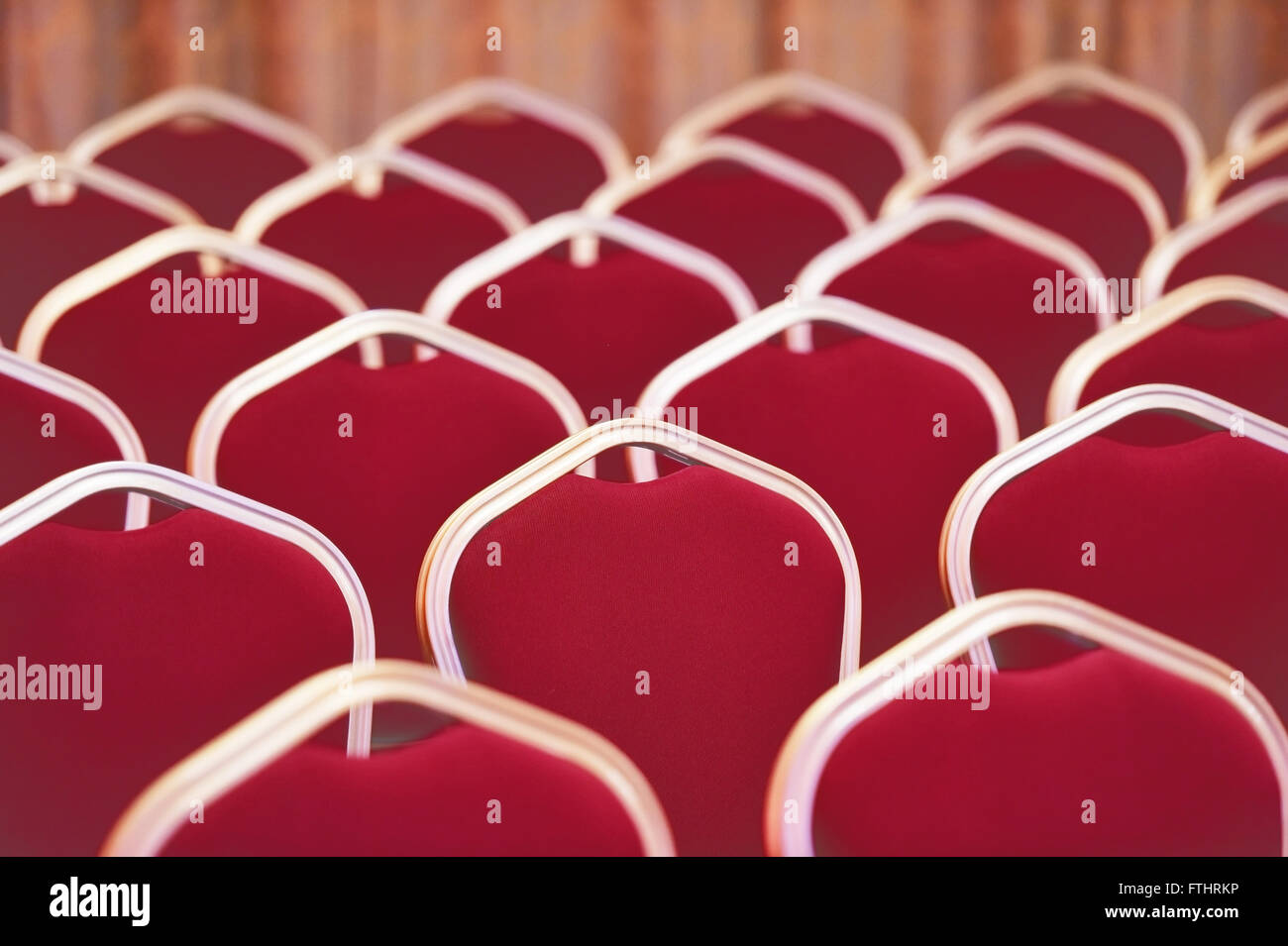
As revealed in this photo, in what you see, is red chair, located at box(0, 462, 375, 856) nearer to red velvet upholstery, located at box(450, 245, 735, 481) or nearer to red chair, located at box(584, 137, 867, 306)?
red velvet upholstery, located at box(450, 245, 735, 481)

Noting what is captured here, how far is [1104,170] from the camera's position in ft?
7.49

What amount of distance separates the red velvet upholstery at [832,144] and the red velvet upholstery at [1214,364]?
1179 mm

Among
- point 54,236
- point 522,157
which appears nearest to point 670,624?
point 54,236

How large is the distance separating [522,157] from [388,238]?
0.65 meters

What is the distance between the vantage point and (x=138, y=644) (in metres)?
1.07

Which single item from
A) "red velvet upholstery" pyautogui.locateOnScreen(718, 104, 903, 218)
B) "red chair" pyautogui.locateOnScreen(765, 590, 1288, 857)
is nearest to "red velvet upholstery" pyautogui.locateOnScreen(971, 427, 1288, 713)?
"red chair" pyautogui.locateOnScreen(765, 590, 1288, 857)

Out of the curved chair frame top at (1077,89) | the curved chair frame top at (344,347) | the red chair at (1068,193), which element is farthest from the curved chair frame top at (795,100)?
the curved chair frame top at (344,347)

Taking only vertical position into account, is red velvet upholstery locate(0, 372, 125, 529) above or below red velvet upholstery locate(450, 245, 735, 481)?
below

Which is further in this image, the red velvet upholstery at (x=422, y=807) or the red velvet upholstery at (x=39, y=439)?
the red velvet upholstery at (x=39, y=439)

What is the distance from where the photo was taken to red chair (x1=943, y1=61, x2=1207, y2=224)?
2.57 metres

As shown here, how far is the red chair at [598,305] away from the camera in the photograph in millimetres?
1746

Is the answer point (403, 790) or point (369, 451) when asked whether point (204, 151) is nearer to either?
point (369, 451)

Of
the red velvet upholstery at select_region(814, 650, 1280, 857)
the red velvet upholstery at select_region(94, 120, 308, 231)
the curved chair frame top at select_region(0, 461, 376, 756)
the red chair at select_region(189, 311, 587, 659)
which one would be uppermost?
the red velvet upholstery at select_region(94, 120, 308, 231)

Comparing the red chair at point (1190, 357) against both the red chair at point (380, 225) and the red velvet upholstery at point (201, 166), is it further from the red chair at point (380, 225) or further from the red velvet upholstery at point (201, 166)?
the red velvet upholstery at point (201, 166)
